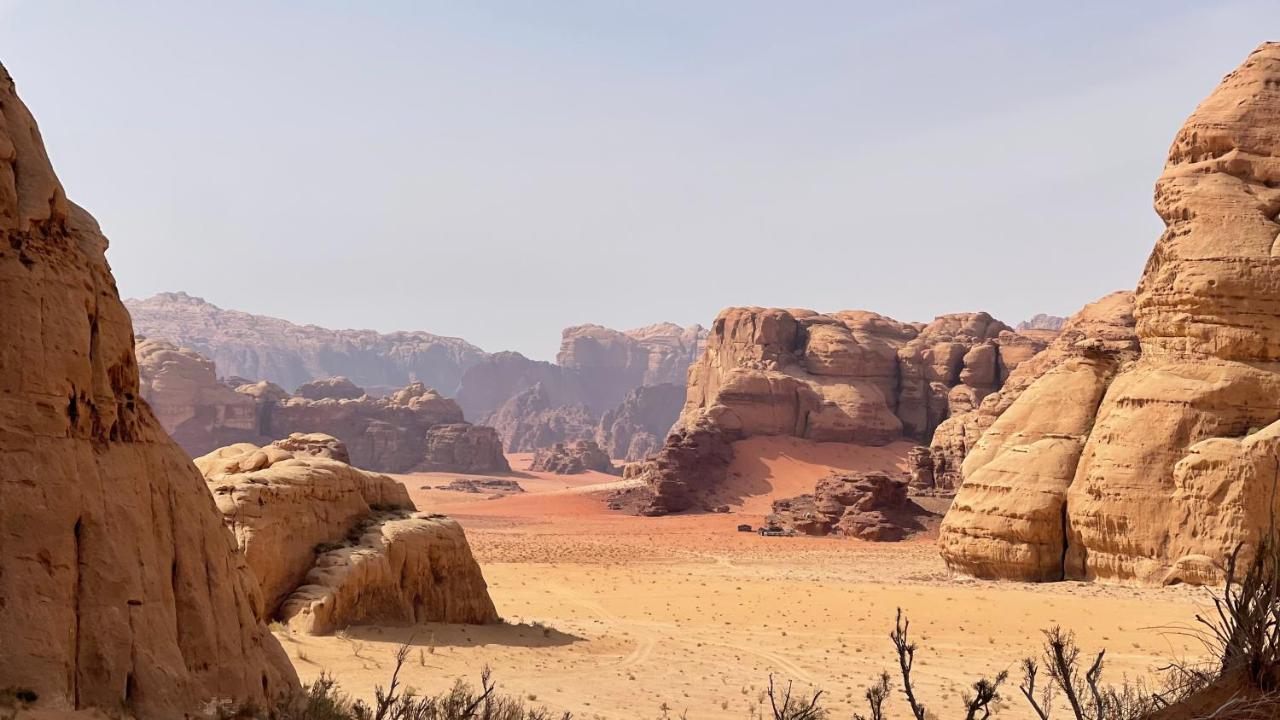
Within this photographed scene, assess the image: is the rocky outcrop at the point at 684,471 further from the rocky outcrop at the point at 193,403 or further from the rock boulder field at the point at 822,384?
the rocky outcrop at the point at 193,403

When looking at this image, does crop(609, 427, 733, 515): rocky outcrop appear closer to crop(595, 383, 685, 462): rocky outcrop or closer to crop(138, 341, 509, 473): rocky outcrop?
crop(138, 341, 509, 473): rocky outcrop

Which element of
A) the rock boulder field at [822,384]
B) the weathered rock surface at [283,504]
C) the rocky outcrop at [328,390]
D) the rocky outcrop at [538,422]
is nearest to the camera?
the weathered rock surface at [283,504]

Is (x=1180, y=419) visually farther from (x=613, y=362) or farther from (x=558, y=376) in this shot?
(x=613, y=362)

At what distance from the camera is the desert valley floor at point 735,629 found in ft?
52.3

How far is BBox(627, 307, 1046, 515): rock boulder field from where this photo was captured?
61125 mm

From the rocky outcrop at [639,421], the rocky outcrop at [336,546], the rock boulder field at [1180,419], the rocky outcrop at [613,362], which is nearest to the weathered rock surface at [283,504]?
the rocky outcrop at [336,546]

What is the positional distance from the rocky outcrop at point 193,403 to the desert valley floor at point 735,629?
40974mm

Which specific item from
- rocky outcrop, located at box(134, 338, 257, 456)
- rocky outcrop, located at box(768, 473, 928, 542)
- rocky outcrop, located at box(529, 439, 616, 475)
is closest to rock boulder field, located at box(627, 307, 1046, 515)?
rocky outcrop, located at box(768, 473, 928, 542)

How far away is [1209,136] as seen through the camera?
29.4 meters

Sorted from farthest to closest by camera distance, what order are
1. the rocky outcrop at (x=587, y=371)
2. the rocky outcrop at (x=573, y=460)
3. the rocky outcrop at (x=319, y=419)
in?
1. the rocky outcrop at (x=587, y=371)
2. the rocky outcrop at (x=573, y=460)
3. the rocky outcrop at (x=319, y=419)

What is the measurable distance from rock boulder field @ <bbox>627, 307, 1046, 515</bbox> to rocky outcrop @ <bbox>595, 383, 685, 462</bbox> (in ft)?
160

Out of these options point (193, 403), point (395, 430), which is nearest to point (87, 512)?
point (193, 403)

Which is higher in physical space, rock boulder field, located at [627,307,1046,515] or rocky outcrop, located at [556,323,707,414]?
rocky outcrop, located at [556,323,707,414]

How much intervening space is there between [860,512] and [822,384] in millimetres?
19584
